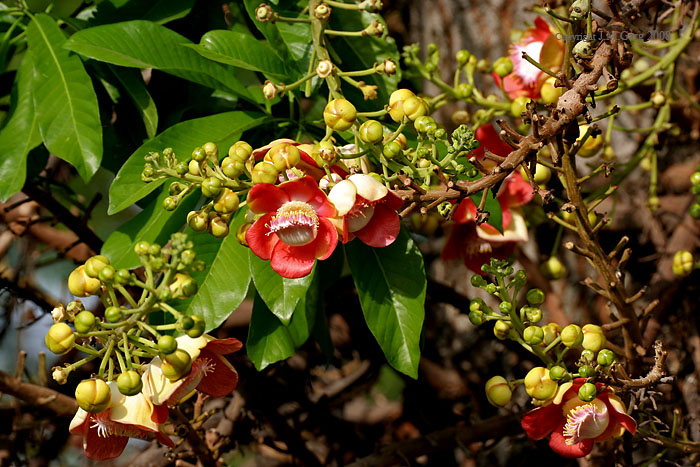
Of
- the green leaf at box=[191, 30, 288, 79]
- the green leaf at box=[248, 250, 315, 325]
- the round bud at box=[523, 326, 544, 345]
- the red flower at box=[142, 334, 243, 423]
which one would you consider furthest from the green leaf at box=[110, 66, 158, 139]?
the round bud at box=[523, 326, 544, 345]

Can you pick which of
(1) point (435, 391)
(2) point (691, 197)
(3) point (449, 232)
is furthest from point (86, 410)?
(2) point (691, 197)

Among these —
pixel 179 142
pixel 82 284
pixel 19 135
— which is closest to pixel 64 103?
pixel 19 135

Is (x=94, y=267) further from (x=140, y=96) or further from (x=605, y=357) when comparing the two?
(x=605, y=357)

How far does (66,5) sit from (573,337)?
1.26m

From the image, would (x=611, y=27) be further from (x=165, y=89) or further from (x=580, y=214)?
(x=165, y=89)

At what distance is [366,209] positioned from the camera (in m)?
0.95

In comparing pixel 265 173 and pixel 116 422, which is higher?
pixel 265 173

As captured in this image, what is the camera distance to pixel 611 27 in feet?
3.19

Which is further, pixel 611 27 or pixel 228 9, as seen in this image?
pixel 228 9

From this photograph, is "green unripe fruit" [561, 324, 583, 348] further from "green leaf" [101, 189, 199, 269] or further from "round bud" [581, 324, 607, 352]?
"green leaf" [101, 189, 199, 269]

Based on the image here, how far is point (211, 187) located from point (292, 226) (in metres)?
0.12

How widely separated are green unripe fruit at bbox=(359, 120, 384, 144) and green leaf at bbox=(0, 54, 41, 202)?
60 cm

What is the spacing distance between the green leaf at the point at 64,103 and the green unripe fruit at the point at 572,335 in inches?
30.0

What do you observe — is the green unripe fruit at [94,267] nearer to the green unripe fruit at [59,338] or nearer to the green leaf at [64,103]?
the green unripe fruit at [59,338]
